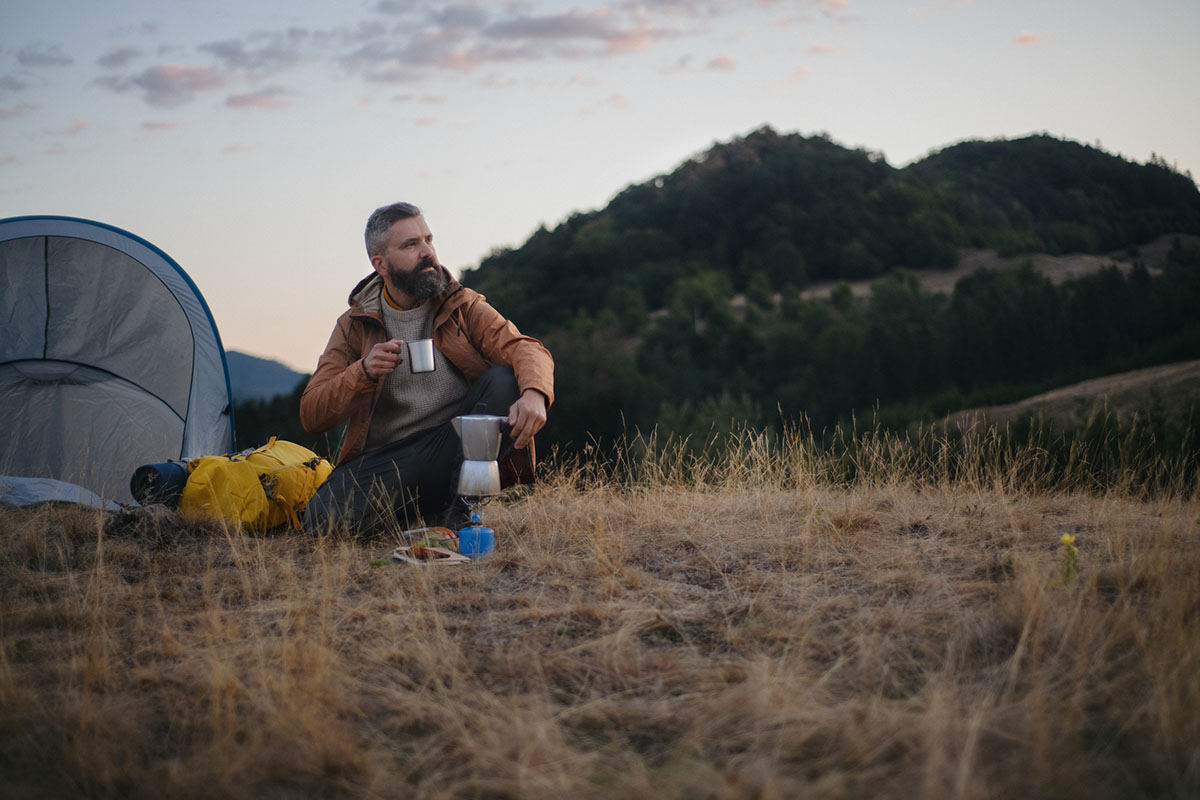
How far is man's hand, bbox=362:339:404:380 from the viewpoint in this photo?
341 cm

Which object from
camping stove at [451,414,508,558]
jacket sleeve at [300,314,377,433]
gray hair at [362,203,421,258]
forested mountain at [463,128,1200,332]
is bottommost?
camping stove at [451,414,508,558]

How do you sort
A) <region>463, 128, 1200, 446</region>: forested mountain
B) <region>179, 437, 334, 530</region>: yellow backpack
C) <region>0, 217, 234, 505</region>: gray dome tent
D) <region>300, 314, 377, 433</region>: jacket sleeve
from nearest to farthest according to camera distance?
<region>300, 314, 377, 433</region>: jacket sleeve < <region>179, 437, 334, 530</region>: yellow backpack < <region>0, 217, 234, 505</region>: gray dome tent < <region>463, 128, 1200, 446</region>: forested mountain

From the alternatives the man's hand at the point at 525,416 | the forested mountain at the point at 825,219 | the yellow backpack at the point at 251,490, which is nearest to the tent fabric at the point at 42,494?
the yellow backpack at the point at 251,490

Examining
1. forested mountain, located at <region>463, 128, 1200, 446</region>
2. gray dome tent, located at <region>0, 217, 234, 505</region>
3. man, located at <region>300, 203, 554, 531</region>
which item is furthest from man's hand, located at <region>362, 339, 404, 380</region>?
forested mountain, located at <region>463, 128, 1200, 446</region>

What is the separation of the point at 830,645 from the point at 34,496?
4.42 meters

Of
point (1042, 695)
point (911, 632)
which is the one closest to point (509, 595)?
point (911, 632)

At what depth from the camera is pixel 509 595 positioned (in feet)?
9.46

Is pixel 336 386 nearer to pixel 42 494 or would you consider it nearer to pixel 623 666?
pixel 623 666

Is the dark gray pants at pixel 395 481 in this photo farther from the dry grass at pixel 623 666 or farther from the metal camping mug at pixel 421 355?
the metal camping mug at pixel 421 355

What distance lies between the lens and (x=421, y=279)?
3.83 meters

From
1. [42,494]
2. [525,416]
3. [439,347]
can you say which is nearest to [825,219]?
[439,347]

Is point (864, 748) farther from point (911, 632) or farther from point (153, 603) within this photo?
point (153, 603)

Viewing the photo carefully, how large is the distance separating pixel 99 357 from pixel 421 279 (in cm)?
353

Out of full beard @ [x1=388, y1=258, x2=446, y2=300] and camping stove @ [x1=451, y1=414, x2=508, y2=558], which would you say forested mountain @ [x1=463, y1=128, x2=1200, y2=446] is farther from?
camping stove @ [x1=451, y1=414, x2=508, y2=558]
